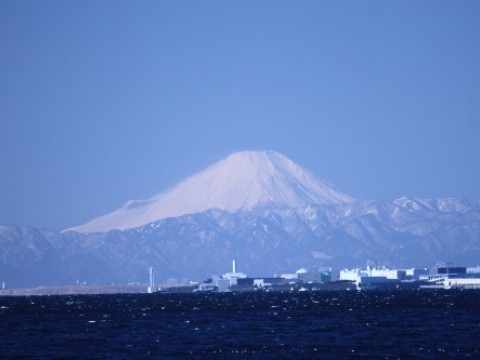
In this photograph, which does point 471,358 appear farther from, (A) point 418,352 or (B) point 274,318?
(B) point 274,318

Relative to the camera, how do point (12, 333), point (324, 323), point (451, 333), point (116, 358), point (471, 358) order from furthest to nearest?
point (324, 323)
point (12, 333)
point (451, 333)
point (116, 358)
point (471, 358)

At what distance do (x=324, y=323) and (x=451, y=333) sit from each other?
25.9 meters

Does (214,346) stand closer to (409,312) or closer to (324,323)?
(324,323)

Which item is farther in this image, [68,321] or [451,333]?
[68,321]

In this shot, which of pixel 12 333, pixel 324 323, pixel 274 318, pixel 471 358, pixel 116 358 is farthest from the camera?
pixel 274 318

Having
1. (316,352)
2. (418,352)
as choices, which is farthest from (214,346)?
(418,352)

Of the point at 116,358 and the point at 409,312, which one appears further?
the point at 409,312

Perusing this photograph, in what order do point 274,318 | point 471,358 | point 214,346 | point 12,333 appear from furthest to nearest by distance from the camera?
point 274,318 → point 12,333 → point 214,346 → point 471,358

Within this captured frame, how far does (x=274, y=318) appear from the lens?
14800 centimetres

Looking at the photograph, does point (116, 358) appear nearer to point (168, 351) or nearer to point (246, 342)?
point (168, 351)

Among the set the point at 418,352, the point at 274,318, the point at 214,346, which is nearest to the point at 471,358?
the point at 418,352

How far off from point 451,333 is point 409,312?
50506 mm

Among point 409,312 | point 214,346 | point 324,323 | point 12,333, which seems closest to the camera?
point 214,346

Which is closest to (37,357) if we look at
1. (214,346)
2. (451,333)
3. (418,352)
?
(214,346)
